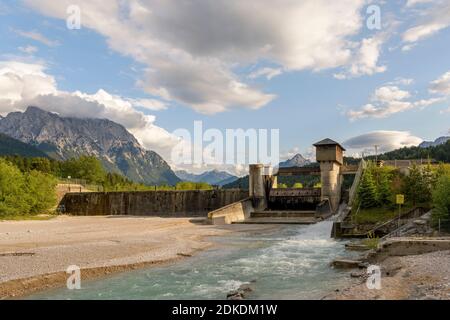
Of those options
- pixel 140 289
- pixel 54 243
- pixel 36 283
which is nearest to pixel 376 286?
pixel 140 289

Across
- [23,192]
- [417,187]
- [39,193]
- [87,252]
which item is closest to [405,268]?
[87,252]

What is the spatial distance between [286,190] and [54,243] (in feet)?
125

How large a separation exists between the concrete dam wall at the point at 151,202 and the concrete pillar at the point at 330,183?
39.4 ft

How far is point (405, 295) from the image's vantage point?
1372 centimetres

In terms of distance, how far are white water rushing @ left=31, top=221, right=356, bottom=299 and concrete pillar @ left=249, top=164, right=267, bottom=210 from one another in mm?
27072

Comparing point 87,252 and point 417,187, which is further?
point 417,187

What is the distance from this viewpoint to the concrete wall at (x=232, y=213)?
47.2 m

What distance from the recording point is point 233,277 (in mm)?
19281

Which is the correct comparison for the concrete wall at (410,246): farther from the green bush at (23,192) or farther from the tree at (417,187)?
the green bush at (23,192)

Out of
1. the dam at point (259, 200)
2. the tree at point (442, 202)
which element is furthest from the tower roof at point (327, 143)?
the tree at point (442, 202)

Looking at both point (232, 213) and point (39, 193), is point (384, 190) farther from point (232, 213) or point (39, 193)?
point (39, 193)

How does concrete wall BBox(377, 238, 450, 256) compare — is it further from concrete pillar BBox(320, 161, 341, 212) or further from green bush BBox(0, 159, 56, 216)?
green bush BBox(0, 159, 56, 216)

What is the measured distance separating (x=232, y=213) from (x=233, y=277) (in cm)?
3030
